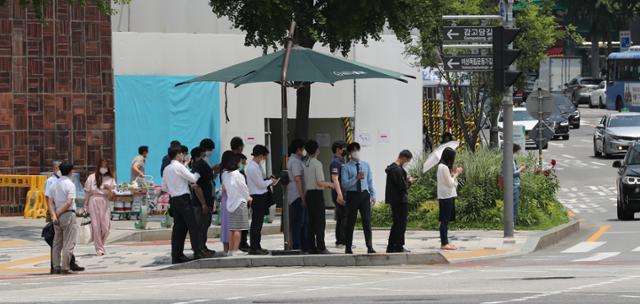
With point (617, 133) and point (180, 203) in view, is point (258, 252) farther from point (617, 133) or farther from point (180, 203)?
point (617, 133)

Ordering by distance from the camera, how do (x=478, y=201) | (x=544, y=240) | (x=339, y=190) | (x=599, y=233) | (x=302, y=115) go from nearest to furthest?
(x=339, y=190), (x=544, y=240), (x=302, y=115), (x=478, y=201), (x=599, y=233)

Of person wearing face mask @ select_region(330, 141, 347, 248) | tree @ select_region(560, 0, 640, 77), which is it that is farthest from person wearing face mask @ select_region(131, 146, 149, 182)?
tree @ select_region(560, 0, 640, 77)

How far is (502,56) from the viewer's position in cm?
2509

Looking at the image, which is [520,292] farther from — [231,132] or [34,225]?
[231,132]

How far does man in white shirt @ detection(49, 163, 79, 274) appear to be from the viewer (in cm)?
2138

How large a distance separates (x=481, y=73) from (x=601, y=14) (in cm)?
5879

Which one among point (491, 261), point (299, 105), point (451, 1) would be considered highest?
point (451, 1)

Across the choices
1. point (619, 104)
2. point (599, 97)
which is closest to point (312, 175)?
point (619, 104)

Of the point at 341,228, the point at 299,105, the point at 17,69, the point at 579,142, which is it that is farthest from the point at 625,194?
the point at 579,142

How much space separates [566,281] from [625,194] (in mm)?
15391

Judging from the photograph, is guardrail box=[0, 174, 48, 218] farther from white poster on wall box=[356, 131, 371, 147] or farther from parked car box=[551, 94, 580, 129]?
parked car box=[551, 94, 580, 129]

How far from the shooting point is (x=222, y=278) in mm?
19641

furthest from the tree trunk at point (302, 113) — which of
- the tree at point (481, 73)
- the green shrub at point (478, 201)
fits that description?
the tree at point (481, 73)

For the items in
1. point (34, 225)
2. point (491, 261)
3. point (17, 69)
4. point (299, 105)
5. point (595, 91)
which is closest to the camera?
point (491, 261)
